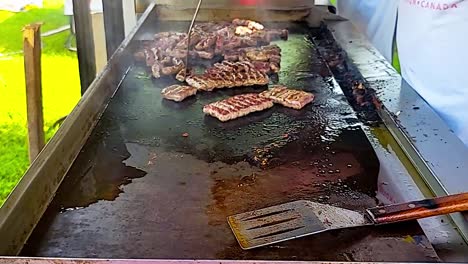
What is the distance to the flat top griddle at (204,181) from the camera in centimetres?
149

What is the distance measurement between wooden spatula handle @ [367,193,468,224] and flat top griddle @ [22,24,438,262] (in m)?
0.05

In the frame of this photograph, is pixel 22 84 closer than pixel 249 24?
No

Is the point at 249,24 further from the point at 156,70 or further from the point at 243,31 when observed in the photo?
the point at 156,70

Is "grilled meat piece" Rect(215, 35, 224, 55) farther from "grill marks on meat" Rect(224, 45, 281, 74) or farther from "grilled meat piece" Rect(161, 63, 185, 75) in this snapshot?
"grilled meat piece" Rect(161, 63, 185, 75)

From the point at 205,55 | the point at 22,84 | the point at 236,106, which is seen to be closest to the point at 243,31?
the point at 205,55

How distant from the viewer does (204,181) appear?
6.17ft

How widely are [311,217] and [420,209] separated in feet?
0.95

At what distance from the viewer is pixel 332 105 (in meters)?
2.55

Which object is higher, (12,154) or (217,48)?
(217,48)

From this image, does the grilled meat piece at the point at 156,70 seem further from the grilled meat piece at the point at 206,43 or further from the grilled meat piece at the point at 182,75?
the grilled meat piece at the point at 206,43

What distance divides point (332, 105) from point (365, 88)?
0.58ft

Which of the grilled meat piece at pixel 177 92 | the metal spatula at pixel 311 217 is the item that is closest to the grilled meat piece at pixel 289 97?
the grilled meat piece at pixel 177 92

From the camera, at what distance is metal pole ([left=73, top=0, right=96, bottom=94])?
3586 mm

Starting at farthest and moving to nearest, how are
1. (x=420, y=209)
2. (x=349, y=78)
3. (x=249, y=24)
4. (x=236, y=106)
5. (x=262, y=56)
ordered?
(x=249, y=24)
(x=262, y=56)
(x=349, y=78)
(x=236, y=106)
(x=420, y=209)
